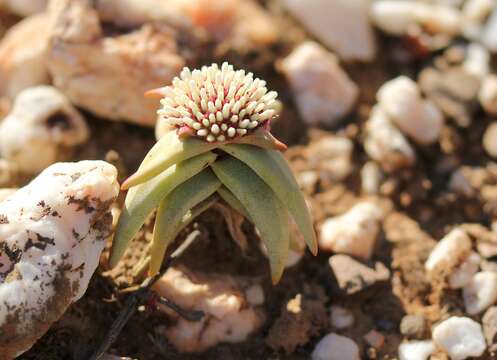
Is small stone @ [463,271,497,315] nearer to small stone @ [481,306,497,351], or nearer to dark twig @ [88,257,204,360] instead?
small stone @ [481,306,497,351]

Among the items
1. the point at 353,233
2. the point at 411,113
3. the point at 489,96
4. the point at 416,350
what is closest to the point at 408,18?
the point at 489,96

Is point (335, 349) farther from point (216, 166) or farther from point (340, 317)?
point (216, 166)

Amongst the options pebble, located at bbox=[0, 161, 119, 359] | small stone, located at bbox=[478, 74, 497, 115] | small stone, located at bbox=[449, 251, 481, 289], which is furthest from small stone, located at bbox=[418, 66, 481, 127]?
pebble, located at bbox=[0, 161, 119, 359]

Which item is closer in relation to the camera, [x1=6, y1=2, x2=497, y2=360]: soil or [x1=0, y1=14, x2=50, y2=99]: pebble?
[x1=6, y1=2, x2=497, y2=360]: soil

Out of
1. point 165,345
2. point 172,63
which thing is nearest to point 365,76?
point 172,63

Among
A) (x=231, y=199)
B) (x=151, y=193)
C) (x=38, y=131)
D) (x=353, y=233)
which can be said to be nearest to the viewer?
(x=151, y=193)

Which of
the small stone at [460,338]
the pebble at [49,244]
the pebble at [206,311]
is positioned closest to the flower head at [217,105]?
the pebble at [49,244]

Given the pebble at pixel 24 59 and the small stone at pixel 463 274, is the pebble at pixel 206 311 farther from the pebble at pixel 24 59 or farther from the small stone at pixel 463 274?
the pebble at pixel 24 59
